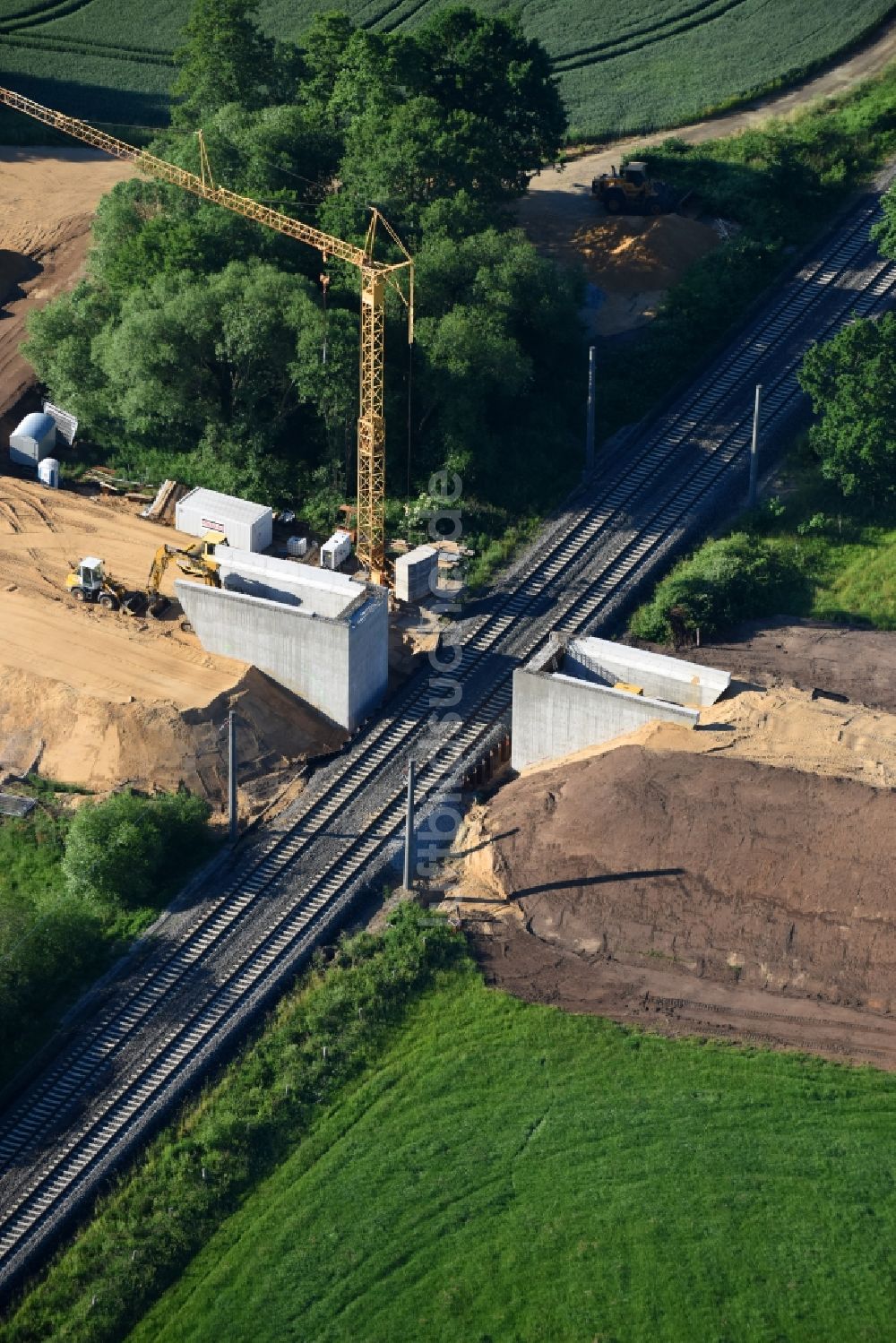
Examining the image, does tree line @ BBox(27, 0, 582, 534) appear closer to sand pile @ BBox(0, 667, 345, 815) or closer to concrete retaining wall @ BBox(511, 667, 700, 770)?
sand pile @ BBox(0, 667, 345, 815)

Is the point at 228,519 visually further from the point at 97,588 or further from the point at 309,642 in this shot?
the point at 309,642

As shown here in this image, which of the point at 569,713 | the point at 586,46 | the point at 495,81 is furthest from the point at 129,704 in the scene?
the point at 586,46

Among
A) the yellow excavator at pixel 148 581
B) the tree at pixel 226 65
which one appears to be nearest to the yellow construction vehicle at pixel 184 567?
the yellow excavator at pixel 148 581

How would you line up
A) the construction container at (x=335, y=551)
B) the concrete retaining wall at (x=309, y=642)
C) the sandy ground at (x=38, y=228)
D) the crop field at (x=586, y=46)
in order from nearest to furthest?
1. the concrete retaining wall at (x=309, y=642)
2. the construction container at (x=335, y=551)
3. the sandy ground at (x=38, y=228)
4. the crop field at (x=586, y=46)

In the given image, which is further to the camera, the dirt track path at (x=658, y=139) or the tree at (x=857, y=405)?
the dirt track path at (x=658, y=139)

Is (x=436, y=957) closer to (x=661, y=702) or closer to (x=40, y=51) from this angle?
(x=661, y=702)

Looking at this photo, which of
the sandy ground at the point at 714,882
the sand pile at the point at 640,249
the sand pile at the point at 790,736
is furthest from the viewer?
the sand pile at the point at 640,249

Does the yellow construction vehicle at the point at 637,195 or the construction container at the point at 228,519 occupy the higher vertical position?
the yellow construction vehicle at the point at 637,195

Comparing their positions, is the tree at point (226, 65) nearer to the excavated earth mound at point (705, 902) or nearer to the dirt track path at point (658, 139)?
the dirt track path at point (658, 139)
